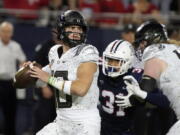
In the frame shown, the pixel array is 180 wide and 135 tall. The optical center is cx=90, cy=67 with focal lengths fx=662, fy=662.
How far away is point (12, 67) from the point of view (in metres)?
9.37

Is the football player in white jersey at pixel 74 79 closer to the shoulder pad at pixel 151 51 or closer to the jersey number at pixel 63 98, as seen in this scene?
the jersey number at pixel 63 98

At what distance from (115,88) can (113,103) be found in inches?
5.7

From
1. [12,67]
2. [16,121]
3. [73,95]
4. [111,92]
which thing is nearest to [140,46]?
[111,92]

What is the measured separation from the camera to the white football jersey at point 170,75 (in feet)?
18.7

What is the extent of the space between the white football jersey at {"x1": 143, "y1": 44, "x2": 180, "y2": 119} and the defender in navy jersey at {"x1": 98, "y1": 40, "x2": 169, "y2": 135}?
Result: 43 cm

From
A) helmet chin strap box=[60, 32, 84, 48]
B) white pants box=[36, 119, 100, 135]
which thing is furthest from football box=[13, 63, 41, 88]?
white pants box=[36, 119, 100, 135]

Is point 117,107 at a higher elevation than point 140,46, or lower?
lower

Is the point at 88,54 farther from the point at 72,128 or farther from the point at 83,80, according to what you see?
the point at 72,128

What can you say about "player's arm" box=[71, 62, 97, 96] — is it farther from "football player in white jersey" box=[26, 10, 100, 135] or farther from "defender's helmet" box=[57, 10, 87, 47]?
"defender's helmet" box=[57, 10, 87, 47]

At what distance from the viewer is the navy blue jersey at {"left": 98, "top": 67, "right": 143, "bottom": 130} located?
6.25 metres

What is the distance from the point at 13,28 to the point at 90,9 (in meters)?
1.20

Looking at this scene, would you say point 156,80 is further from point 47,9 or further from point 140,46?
point 47,9

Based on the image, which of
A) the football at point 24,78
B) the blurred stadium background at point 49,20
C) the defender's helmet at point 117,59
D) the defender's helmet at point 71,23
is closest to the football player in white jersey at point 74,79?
the defender's helmet at point 71,23

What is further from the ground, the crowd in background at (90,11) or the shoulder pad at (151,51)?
the crowd in background at (90,11)
